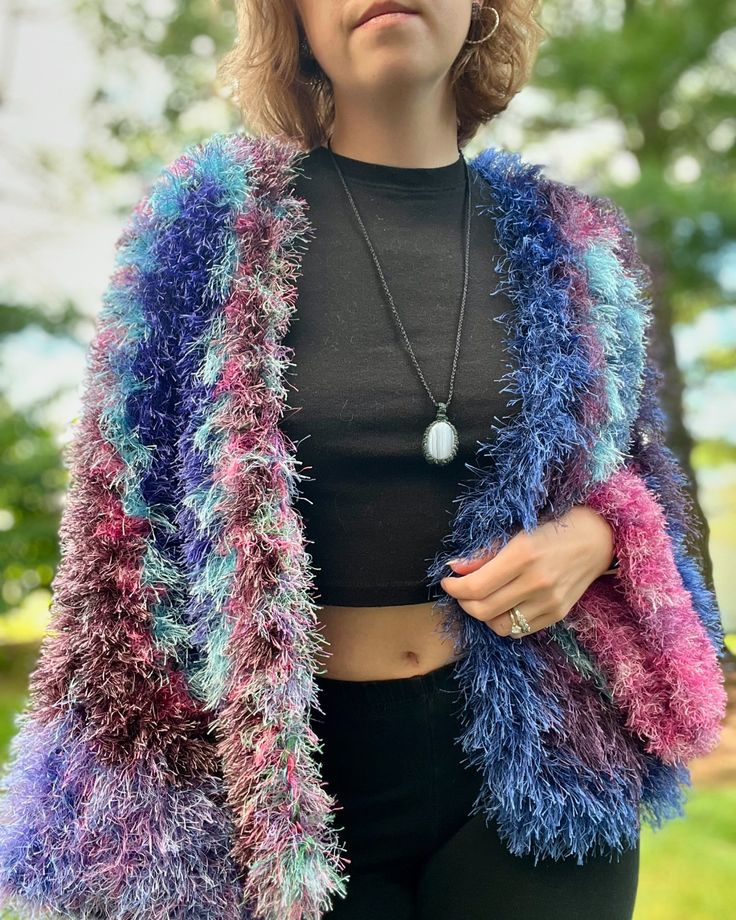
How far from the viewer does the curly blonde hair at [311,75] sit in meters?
1.28

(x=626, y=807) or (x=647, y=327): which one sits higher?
(x=647, y=327)

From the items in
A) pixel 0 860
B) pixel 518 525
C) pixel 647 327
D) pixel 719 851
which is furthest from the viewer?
pixel 719 851

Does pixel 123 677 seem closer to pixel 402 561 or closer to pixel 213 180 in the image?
pixel 402 561

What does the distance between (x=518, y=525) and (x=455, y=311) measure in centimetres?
29

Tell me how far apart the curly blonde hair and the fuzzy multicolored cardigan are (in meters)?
0.27

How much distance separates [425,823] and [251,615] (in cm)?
35

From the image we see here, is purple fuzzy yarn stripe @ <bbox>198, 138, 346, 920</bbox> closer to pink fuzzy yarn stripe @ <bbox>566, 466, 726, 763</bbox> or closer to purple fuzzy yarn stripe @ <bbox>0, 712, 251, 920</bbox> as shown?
purple fuzzy yarn stripe @ <bbox>0, 712, 251, 920</bbox>

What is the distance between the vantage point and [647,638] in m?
1.06

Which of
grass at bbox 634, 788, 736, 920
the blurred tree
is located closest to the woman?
grass at bbox 634, 788, 736, 920

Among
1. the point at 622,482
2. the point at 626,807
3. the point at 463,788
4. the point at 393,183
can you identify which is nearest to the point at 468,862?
the point at 463,788

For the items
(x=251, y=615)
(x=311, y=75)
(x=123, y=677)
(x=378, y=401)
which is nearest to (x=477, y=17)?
(x=311, y=75)

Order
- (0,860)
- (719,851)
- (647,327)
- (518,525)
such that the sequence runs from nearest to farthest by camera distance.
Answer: (0,860), (518,525), (647,327), (719,851)

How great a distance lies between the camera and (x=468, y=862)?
1.01 metres

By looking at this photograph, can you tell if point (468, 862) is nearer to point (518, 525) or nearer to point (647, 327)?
point (518, 525)
